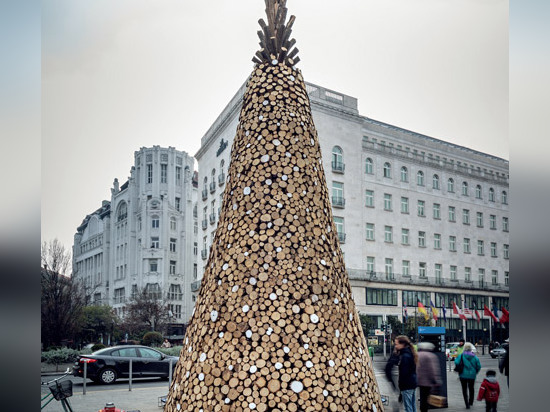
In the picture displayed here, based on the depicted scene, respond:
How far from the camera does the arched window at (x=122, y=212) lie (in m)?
49.1

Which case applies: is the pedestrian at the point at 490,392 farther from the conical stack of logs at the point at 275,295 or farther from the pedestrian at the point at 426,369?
the conical stack of logs at the point at 275,295

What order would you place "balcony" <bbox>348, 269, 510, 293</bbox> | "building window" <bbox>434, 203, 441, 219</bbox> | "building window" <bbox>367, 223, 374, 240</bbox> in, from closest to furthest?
"balcony" <bbox>348, 269, 510, 293</bbox>, "building window" <bbox>434, 203, 441, 219</bbox>, "building window" <bbox>367, 223, 374, 240</bbox>

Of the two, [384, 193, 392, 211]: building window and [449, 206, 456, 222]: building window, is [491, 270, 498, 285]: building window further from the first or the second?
[384, 193, 392, 211]: building window

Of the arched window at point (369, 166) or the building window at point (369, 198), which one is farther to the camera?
the building window at point (369, 198)

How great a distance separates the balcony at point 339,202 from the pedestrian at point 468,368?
19678 millimetres

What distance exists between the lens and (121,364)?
1541 cm

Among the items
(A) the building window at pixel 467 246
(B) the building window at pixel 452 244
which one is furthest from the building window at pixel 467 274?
(B) the building window at pixel 452 244

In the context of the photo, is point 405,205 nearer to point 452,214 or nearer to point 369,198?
point 369,198

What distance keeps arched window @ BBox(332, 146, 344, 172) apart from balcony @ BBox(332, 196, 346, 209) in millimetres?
1577

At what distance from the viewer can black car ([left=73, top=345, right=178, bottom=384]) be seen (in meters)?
15.1

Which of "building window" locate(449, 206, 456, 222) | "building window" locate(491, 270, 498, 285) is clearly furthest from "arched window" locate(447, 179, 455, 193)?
"building window" locate(491, 270, 498, 285)

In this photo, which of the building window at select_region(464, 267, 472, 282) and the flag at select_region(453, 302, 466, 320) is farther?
the building window at select_region(464, 267, 472, 282)
